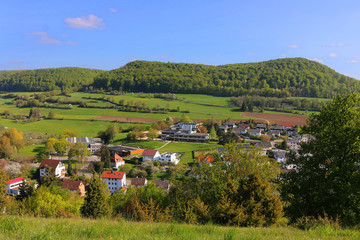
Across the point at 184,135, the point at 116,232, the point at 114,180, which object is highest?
the point at 116,232

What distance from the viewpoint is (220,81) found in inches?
5162

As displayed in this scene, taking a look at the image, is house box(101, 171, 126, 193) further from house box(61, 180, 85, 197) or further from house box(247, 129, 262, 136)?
house box(247, 129, 262, 136)

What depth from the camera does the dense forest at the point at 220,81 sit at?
390ft

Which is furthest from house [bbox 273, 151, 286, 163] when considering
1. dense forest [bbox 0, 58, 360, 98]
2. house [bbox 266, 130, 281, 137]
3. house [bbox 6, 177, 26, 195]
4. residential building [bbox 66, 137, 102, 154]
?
dense forest [bbox 0, 58, 360, 98]

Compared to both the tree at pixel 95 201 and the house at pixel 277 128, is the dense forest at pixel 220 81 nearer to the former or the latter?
the house at pixel 277 128

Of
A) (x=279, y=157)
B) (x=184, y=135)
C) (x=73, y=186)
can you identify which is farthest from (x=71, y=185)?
(x=184, y=135)

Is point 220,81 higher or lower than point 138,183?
higher

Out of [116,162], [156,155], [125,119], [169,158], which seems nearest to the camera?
[116,162]

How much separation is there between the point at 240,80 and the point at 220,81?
43.3 feet

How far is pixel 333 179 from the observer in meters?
9.88

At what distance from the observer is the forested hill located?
11838cm

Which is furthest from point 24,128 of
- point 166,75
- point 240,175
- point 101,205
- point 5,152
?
point 166,75

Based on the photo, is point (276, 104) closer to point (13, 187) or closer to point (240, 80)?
point (240, 80)

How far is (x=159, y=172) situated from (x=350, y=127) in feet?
108
